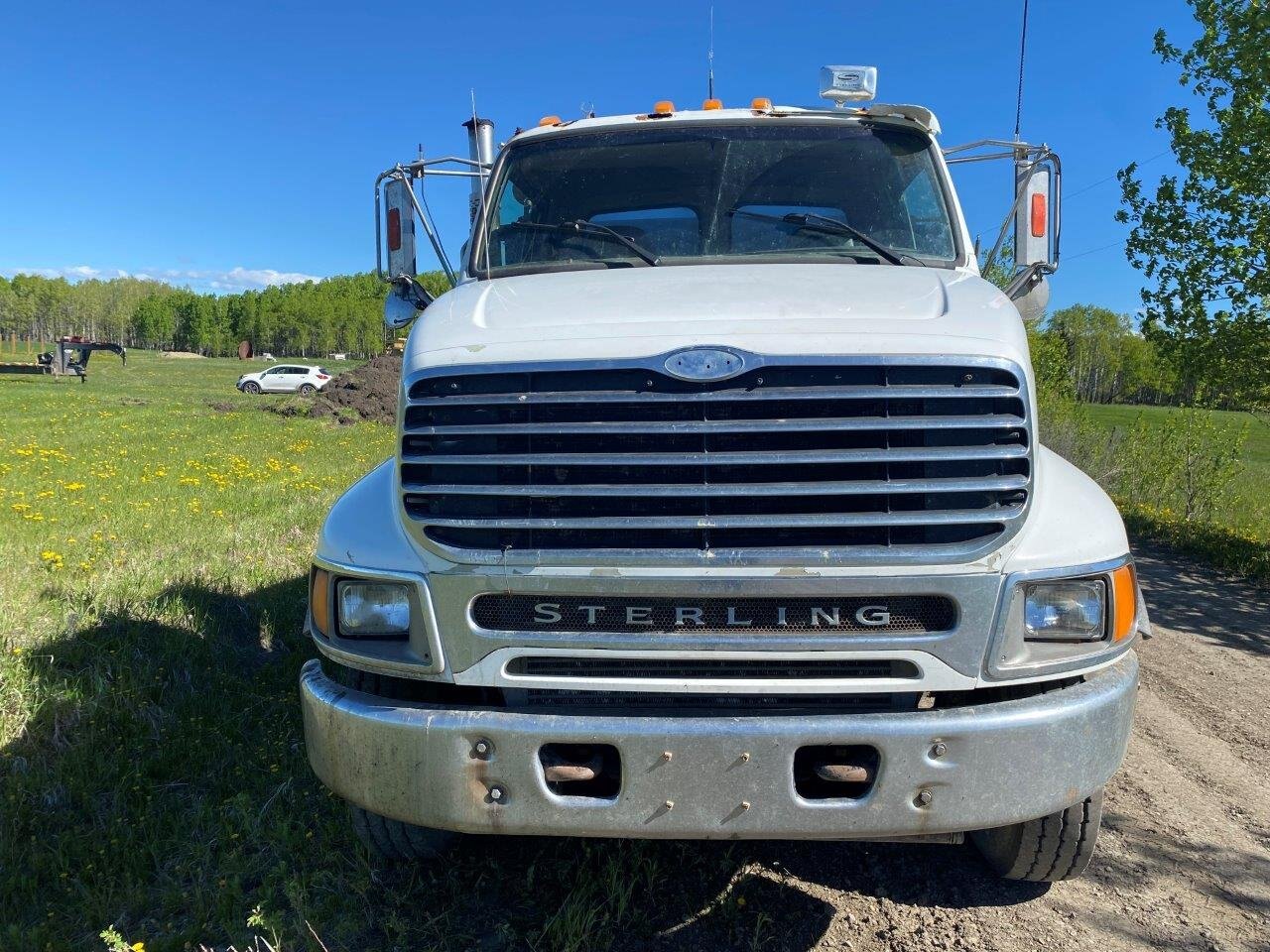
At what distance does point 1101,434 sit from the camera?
49.8 ft

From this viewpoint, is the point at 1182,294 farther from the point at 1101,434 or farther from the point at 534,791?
the point at 534,791

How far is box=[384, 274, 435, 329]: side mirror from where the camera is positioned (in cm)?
444

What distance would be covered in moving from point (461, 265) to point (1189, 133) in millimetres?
8553

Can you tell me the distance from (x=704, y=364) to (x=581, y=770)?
113 cm

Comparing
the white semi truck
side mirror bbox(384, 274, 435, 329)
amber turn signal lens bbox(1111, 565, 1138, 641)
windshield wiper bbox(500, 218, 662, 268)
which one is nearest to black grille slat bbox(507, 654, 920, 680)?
the white semi truck

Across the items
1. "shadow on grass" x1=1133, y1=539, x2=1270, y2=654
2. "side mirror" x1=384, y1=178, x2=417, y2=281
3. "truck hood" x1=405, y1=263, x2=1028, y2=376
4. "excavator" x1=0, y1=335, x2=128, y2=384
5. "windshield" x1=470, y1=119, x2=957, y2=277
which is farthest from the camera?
"excavator" x1=0, y1=335, x2=128, y2=384

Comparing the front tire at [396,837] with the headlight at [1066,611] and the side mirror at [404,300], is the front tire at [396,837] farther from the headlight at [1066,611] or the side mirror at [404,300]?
the side mirror at [404,300]

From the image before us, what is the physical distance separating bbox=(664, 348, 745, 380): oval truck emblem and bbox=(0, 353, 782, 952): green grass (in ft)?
5.65

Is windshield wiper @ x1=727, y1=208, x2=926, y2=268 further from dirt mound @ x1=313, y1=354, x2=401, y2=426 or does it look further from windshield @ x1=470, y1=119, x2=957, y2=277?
dirt mound @ x1=313, y1=354, x2=401, y2=426

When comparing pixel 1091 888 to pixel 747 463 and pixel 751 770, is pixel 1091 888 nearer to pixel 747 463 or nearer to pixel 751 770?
pixel 751 770

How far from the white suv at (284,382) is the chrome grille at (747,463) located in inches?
1643

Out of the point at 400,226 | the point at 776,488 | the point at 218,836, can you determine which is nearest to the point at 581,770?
the point at 776,488

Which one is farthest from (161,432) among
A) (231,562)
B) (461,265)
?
(461,265)

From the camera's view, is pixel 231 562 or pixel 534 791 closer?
pixel 534 791
